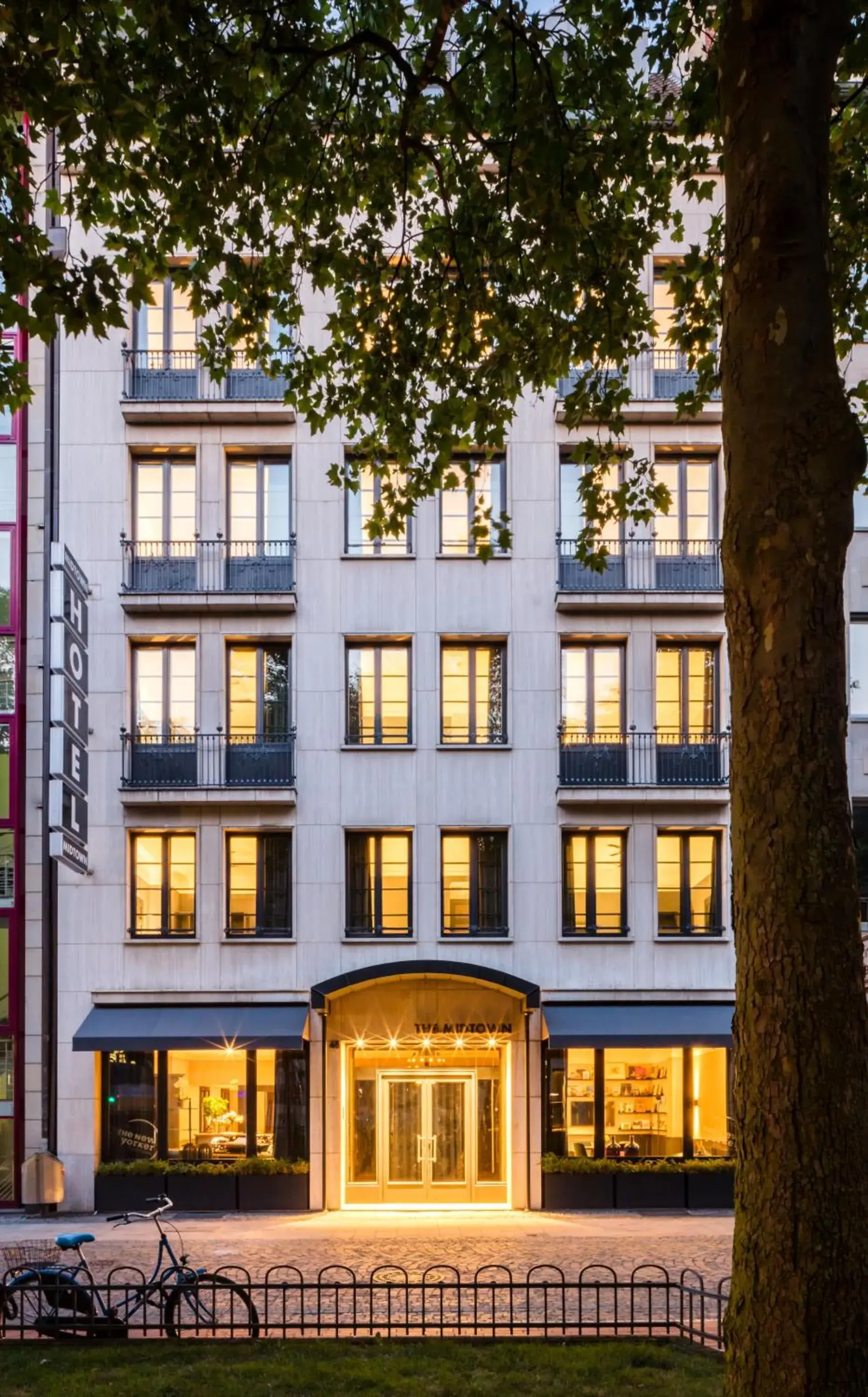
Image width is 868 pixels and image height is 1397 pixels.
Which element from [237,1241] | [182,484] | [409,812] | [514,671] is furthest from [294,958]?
[182,484]

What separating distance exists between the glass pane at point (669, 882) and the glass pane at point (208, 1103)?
309 inches

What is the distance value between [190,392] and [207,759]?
6.81m

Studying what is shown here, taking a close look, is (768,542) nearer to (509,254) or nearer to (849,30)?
(849,30)

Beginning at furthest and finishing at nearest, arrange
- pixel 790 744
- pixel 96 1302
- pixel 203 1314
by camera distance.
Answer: pixel 203 1314 → pixel 96 1302 → pixel 790 744

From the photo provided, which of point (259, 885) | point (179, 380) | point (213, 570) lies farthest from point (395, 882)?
point (179, 380)

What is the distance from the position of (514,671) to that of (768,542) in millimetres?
15714

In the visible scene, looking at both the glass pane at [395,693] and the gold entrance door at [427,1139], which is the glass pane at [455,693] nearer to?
the glass pane at [395,693]

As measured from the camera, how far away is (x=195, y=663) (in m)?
21.6

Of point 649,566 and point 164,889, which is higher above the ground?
point 649,566

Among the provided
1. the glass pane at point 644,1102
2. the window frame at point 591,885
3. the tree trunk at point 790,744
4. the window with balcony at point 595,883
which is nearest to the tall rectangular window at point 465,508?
the window frame at point 591,885

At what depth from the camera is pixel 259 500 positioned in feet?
72.3

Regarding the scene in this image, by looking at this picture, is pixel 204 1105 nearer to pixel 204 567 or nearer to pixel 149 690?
pixel 149 690

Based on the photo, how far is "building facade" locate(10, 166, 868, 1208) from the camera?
810 inches

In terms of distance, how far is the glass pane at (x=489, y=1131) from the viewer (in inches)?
814
